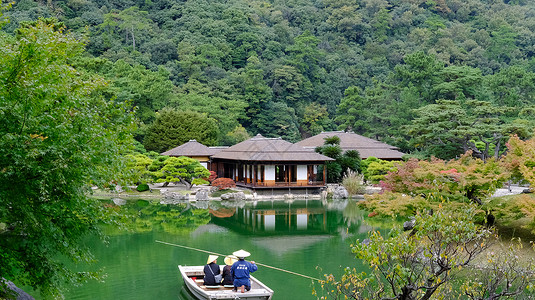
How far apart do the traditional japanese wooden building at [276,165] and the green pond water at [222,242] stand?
3.65 metres

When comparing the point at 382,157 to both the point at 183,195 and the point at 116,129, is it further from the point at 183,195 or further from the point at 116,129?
the point at 116,129

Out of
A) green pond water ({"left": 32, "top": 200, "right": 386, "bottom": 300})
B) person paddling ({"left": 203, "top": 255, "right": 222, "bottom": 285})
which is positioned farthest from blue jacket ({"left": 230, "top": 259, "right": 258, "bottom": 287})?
green pond water ({"left": 32, "top": 200, "right": 386, "bottom": 300})

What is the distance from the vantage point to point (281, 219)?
60.8ft

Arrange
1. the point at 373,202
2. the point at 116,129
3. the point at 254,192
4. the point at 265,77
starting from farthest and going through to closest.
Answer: the point at 265,77 → the point at 254,192 → the point at 373,202 → the point at 116,129

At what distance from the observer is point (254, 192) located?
25375 mm

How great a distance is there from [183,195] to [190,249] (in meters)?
10.7

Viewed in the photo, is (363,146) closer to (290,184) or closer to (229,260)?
(290,184)

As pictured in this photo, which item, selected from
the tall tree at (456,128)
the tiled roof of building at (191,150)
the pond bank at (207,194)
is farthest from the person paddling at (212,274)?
the tiled roof of building at (191,150)

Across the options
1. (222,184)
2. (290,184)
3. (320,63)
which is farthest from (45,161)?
(320,63)

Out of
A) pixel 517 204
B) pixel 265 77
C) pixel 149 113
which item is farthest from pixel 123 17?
pixel 517 204

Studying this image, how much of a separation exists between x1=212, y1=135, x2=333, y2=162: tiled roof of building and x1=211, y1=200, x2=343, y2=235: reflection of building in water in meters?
3.92

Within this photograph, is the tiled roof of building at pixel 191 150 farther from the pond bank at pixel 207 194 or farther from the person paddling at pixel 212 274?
the person paddling at pixel 212 274

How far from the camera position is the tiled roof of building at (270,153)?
85.8 feet

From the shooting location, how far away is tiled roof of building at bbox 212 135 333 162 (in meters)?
26.2
